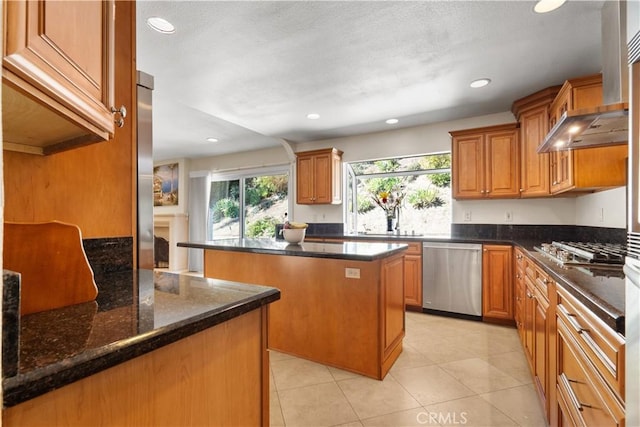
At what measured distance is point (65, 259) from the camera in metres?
0.87

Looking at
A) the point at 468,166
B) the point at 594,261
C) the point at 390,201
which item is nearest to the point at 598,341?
the point at 594,261

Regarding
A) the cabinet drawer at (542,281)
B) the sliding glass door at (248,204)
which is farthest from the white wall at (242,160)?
the cabinet drawer at (542,281)

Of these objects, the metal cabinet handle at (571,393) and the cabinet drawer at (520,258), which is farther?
the cabinet drawer at (520,258)

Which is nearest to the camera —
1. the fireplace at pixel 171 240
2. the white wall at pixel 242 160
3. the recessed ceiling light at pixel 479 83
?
the recessed ceiling light at pixel 479 83

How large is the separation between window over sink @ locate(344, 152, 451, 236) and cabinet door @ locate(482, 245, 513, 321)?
0.95 metres

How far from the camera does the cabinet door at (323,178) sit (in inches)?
185

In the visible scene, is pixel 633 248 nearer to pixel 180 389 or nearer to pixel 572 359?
pixel 572 359

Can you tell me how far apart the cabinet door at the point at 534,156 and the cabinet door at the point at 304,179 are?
109 inches

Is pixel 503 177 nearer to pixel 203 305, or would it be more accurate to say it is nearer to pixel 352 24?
pixel 352 24

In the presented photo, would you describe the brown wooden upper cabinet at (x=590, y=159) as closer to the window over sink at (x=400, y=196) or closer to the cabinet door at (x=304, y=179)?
the window over sink at (x=400, y=196)

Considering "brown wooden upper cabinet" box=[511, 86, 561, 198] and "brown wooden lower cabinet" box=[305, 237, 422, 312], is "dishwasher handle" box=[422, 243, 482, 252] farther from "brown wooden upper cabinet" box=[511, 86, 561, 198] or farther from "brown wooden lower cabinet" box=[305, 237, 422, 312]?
"brown wooden upper cabinet" box=[511, 86, 561, 198]

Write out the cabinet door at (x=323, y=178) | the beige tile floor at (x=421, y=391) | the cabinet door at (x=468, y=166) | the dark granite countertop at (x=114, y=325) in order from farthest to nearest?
the cabinet door at (x=323, y=178), the cabinet door at (x=468, y=166), the beige tile floor at (x=421, y=391), the dark granite countertop at (x=114, y=325)

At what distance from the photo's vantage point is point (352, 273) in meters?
2.30

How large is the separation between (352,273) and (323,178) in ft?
8.73
